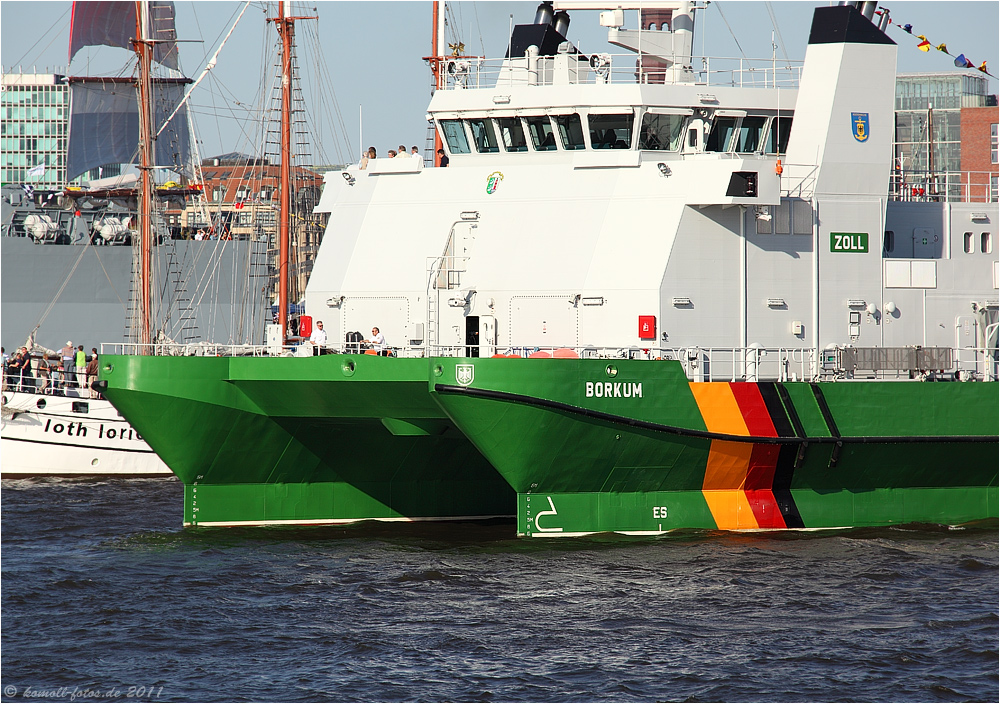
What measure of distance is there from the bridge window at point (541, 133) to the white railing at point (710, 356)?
128 inches

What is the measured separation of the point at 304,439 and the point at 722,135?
25.1ft

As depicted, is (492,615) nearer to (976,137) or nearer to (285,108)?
(285,108)

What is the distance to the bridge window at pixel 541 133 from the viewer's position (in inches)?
690

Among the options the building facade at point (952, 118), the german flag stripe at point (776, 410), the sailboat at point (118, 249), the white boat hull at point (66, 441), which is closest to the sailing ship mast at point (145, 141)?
the sailboat at point (118, 249)

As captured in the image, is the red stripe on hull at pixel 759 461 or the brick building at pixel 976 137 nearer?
the red stripe on hull at pixel 759 461

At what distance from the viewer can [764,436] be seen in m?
15.4

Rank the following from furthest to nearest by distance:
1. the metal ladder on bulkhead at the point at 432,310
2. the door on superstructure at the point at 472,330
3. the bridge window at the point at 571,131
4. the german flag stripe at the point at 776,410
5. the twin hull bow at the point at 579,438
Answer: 1. the bridge window at the point at 571,131
2. the door on superstructure at the point at 472,330
3. the metal ladder on bulkhead at the point at 432,310
4. the german flag stripe at the point at 776,410
5. the twin hull bow at the point at 579,438

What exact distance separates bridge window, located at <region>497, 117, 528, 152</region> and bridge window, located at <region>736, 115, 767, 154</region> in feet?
10.6

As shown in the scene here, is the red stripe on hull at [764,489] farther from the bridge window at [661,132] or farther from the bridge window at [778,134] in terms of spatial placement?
the bridge window at [778,134]

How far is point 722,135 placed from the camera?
17.7 metres

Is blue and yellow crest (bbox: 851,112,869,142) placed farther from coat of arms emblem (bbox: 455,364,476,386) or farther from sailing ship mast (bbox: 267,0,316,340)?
sailing ship mast (bbox: 267,0,316,340)

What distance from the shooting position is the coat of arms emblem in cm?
1427

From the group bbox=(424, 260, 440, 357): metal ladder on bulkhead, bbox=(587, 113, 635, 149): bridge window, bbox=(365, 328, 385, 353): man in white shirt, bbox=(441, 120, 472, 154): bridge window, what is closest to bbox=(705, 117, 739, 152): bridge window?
bbox=(587, 113, 635, 149): bridge window

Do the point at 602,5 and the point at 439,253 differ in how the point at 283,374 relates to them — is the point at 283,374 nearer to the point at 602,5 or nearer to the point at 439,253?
the point at 439,253
